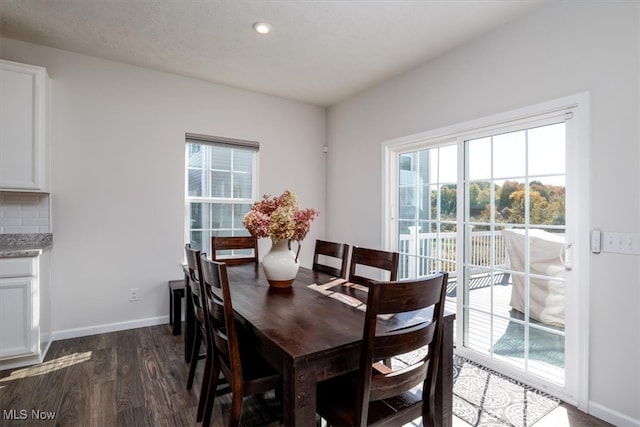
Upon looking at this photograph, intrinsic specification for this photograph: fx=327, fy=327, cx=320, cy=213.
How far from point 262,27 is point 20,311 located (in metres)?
2.91

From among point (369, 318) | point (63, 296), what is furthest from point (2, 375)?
point (369, 318)

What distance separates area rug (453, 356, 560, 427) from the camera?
78.2 inches

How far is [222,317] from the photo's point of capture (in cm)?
161

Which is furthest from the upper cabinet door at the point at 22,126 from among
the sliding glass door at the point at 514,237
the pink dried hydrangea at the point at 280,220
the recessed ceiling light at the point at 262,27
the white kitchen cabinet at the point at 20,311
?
the sliding glass door at the point at 514,237

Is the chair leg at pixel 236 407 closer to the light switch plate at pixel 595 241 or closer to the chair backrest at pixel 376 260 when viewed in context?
the chair backrest at pixel 376 260

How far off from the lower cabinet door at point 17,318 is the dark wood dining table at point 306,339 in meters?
1.77

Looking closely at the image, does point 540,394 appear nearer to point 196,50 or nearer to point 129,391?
point 129,391

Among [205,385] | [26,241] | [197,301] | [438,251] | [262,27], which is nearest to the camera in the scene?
[205,385]

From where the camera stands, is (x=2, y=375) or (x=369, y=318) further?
(x=2, y=375)

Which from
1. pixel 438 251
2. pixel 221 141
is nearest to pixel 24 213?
pixel 221 141

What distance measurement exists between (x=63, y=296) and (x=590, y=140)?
→ 176 inches

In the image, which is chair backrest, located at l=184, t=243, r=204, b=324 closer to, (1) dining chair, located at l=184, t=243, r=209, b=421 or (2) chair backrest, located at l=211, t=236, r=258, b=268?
(1) dining chair, located at l=184, t=243, r=209, b=421

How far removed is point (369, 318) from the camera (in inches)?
46.9

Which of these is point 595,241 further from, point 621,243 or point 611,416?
point 611,416
